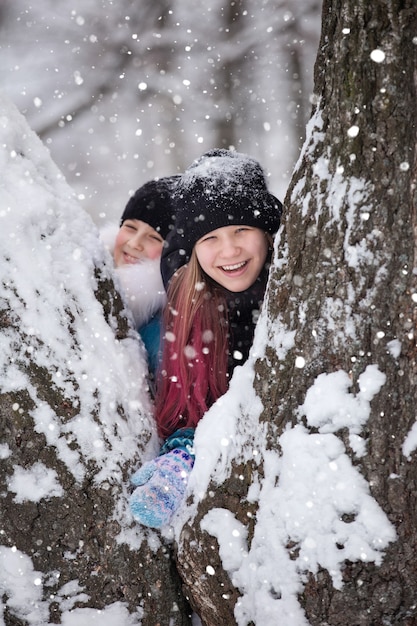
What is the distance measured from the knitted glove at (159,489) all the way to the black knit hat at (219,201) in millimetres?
935

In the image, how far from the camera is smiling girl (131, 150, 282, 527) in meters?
2.03

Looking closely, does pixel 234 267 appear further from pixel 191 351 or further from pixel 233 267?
pixel 191 351

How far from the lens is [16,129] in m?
1.65

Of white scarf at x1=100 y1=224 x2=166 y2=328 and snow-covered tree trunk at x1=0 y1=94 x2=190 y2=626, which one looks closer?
snow-covered tree trunk at x1=0 y1=94 x2=190 y2=626

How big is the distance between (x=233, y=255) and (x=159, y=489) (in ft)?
3.16

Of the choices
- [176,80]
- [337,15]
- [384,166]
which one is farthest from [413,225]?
[176,80]

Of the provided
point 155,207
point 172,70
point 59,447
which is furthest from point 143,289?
point 172,70

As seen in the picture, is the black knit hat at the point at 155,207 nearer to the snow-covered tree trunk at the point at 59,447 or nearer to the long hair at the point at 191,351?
the long hair at the point at 191,351

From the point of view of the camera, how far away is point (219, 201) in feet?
6.82

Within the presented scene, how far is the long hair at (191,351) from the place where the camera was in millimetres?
1951

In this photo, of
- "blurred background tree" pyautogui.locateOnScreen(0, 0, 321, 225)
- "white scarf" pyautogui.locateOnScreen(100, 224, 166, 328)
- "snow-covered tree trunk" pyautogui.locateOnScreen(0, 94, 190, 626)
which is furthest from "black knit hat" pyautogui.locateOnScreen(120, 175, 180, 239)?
"blurred background tree" pyautogui.locateOnScreen(0, 0, 321, 225)

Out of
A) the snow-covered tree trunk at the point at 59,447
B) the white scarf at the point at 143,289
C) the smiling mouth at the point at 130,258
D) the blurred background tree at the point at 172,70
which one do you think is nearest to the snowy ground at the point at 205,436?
the snow-covered tree trunk at the point at 59,447

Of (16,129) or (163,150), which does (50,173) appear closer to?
(16,129)

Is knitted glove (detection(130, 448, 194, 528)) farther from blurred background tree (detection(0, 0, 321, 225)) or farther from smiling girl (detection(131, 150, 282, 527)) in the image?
blurred background tree (detection(0, 0, 321, 225))
